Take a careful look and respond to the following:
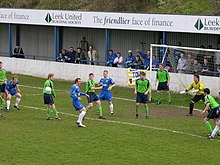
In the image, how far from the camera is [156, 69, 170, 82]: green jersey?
3281 centimetres

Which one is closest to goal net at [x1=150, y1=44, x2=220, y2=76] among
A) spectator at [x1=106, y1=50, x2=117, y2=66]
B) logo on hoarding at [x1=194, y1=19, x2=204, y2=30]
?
logo on hoarding at [x1=194, y1=19, x2=204, y2=30]

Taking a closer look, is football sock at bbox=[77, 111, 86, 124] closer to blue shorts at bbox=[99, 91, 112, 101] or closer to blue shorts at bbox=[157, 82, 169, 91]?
blue shorts at bbox=[99, 91, 112, 101]

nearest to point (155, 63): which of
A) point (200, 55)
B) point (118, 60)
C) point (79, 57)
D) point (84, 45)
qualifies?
point (200, 55)

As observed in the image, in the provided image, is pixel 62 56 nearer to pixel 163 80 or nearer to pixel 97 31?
pixel 97 31

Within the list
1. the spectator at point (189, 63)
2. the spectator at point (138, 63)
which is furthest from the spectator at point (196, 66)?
the spectator at point (138, 63)

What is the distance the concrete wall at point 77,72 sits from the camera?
1398 inches

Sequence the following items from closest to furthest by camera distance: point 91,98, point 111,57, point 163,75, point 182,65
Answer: point 91,98 < point 163,75 < point 182,65 < point 111,57

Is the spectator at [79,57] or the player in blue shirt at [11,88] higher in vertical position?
the spectator at [79,57]

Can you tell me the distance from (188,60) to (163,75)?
3.43 metres

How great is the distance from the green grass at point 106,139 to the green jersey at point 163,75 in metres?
1.74

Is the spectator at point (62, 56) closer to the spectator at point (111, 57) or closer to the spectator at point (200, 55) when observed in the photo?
the spectator at point (111, 57)

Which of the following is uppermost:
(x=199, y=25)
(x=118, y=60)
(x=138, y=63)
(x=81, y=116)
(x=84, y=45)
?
(x=199, y=25)

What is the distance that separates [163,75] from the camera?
108 feet

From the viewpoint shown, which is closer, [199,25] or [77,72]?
[199,25]
